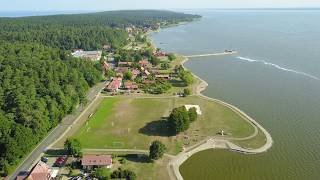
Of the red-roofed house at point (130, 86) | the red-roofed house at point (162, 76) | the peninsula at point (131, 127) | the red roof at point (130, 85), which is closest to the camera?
the peninsula at point (131, 127)

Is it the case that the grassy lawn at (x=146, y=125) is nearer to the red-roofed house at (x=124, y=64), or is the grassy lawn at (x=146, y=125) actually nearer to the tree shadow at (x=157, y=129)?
the tree shadow at (x=157, y=129)

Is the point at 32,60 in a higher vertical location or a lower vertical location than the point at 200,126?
higher

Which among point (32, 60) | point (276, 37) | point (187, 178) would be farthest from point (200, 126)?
point (276, 37)

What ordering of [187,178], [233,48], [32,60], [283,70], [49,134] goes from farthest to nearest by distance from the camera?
[233,48] → [283,70] → [32,60] → [49,134] → [187,178]

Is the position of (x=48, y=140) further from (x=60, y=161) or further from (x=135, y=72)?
(x=135, y=72)

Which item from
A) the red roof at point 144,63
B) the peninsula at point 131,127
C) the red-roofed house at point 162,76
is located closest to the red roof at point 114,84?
the peninsula at point 131,127

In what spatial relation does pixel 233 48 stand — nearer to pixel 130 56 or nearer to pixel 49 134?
pixel 130 56

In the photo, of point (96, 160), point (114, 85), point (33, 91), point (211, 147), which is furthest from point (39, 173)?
point (114, 85)
